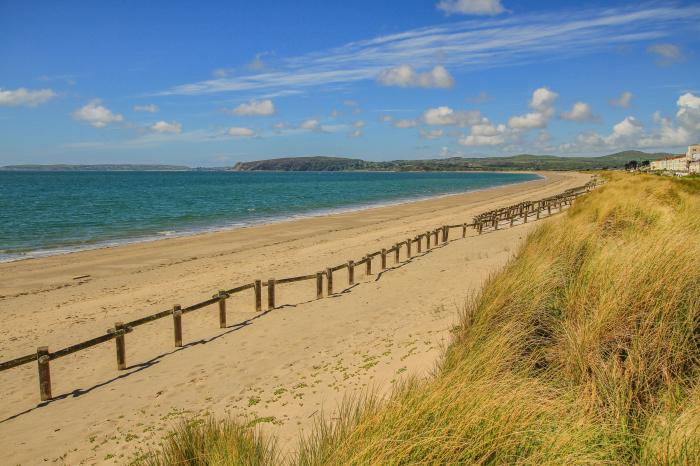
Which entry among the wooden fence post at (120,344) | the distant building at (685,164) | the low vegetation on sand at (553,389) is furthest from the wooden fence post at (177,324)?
the distant building at (685,164)

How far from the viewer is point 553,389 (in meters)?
4.18

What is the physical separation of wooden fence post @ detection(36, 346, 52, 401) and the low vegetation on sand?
4.66 metres

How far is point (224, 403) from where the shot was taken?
7.84 m

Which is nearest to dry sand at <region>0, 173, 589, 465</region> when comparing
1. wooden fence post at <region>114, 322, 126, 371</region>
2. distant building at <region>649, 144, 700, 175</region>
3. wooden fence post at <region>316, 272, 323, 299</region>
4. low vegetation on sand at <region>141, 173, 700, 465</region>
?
wooden fence post at <region>114, 322, 126, 371</region>

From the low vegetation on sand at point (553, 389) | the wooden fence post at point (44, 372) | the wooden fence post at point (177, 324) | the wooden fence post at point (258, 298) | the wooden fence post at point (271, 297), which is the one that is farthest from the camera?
the wooden fence post at point (271, 297)

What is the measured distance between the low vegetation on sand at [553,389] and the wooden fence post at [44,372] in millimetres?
4657

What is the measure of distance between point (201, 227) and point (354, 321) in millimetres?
28844

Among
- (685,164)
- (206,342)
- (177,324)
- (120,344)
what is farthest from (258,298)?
(685,164)

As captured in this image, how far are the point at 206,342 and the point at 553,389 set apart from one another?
346 inches

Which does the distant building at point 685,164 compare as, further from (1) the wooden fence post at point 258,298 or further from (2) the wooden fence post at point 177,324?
(2) the wooden fence post at point 177,324

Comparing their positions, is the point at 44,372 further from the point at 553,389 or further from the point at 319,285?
the point at 553,389

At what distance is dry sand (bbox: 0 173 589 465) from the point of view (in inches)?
289

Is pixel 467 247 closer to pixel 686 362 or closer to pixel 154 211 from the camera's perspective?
pixel 686 362

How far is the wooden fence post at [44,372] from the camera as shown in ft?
28.0
